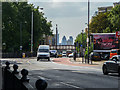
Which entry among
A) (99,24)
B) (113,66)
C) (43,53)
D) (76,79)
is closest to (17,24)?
(99,24)

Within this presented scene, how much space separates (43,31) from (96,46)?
37.4 m

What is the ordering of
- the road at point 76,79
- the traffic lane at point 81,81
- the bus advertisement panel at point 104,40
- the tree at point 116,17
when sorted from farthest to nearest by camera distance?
the tree at point 116,17 → the bus advertisement panel at point 104,40 → the traffic lane at point 81,81 → the road at point 76,79

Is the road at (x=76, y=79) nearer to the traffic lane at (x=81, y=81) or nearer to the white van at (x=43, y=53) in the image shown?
the traffic lane at (x=81, y=81)

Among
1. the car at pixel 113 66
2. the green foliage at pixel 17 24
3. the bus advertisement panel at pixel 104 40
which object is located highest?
the green foliage at pixel 17 24

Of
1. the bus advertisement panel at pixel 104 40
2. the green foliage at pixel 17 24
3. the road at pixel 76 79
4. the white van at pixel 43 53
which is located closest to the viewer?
the road at pixel 76 79

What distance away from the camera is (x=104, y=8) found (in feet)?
527

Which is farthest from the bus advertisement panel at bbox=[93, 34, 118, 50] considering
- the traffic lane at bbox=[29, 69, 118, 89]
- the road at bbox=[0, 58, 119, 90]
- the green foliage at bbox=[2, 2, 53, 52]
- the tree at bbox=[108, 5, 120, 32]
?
the traffic lane at bbox=[29, 69, 118, 89]

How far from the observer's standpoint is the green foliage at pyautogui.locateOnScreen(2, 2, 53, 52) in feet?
232

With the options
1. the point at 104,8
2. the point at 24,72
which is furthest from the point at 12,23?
the point at 104,8

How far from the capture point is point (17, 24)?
78.2 m

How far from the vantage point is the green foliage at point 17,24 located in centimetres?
7062

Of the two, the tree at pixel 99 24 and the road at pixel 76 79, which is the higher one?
the tree at pixel 99 24

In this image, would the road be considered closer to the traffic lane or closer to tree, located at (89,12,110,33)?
the traffic lane

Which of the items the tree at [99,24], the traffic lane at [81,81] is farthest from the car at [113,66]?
the tree at [99,24]
